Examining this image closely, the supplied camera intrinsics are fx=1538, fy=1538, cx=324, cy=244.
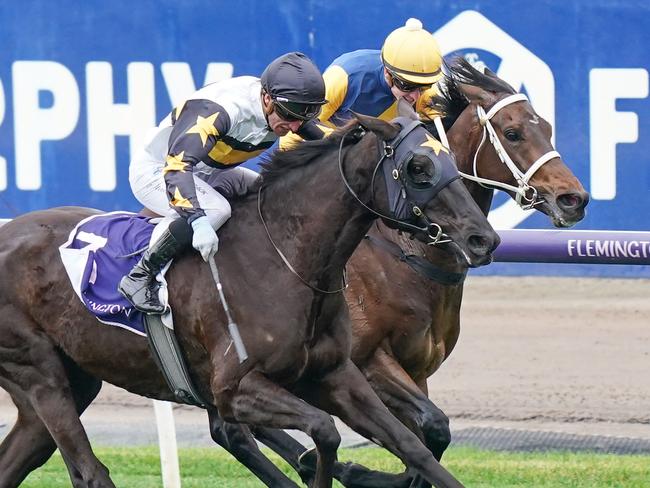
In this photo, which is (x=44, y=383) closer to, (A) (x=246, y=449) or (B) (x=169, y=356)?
(B) (x=169, y=356)

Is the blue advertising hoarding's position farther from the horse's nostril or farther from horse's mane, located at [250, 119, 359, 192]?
horse's mane, located at [250, 119, 359, 192]

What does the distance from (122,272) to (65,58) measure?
5047mm

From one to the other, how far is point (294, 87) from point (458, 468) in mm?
2311

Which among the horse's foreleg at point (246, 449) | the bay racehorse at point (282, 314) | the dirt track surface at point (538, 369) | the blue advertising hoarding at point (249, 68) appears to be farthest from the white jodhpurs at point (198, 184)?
the blue advertising hoarding at point (249, 68)

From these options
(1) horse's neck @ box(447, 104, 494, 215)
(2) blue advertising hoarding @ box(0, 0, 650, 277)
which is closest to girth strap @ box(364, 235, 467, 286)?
(1) horse's neck @ box(447, 104, 494, 215)

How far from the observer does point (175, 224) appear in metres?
5.31

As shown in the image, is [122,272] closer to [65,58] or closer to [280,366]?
[280,366]

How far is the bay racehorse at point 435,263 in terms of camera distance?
5.90 meters

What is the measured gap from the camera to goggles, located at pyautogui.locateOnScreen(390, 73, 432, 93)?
5.95 m

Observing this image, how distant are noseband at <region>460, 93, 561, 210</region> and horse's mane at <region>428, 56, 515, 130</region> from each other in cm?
11

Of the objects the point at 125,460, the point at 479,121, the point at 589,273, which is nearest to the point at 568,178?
the point at 479,121

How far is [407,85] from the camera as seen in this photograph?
597 cm

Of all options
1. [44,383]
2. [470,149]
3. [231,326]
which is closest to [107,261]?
[44,383]

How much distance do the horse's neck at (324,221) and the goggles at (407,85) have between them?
78 cm
